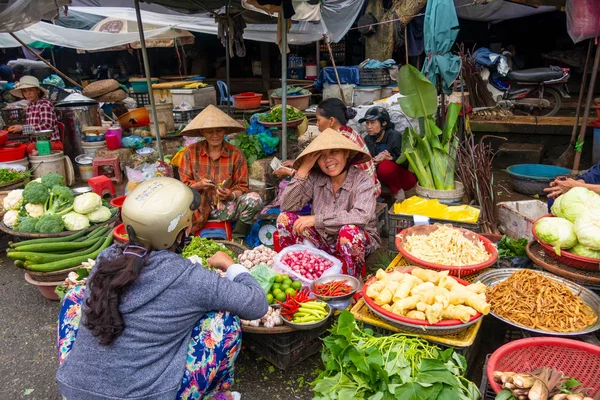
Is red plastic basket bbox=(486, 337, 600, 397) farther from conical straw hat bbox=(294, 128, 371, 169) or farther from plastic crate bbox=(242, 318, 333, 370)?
conical straw hat bbox=(294, 128, 371, 169)

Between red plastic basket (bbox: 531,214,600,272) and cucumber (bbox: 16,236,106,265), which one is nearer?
red plastic basket (bbox: 531,214,600,272)

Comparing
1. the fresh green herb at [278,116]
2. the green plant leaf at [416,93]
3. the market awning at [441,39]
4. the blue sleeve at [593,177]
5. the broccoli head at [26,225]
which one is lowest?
the broccoli head at [26,225]

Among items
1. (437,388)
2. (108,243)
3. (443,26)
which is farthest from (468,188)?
(108,243)

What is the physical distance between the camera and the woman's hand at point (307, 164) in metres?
3.49

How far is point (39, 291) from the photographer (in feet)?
13.3

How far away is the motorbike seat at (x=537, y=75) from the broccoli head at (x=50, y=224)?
7.99 metres

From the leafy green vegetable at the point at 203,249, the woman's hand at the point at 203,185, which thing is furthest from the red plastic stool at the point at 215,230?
the leafy green vegetable at the point at 203,249

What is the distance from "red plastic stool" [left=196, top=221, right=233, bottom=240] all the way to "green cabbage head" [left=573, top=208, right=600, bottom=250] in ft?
9.65

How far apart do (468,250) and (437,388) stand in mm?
1230

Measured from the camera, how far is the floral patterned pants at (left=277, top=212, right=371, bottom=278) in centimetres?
321

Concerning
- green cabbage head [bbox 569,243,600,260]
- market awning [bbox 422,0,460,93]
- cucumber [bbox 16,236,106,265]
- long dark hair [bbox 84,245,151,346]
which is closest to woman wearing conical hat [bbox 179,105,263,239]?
cucumber [bbox 16,236,106,265]

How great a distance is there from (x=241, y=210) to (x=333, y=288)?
1.61 metres

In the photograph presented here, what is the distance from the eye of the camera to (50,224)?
12.9 ft

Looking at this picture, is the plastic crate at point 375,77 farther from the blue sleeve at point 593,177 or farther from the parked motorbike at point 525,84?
the blue sleeve at point 593,177
